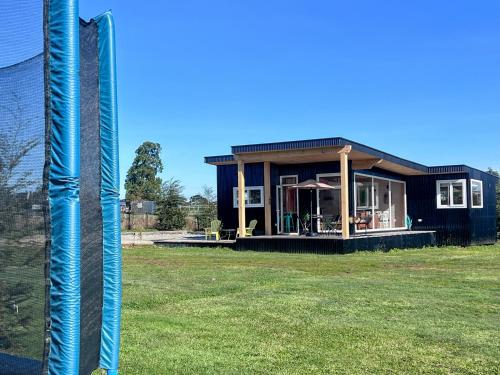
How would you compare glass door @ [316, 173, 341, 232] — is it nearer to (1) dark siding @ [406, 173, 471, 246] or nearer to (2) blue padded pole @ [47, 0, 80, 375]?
(1) dark siding @ [406, 173, 471, 246]

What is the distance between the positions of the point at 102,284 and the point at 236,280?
6.46 metres

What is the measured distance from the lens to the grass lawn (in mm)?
4730

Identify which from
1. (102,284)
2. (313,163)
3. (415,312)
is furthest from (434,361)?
(313,163)

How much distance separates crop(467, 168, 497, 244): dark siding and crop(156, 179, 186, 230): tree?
20.1 meters

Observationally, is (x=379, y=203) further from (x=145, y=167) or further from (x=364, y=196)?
(x=145, y=167)

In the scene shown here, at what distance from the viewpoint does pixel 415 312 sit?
6977mm

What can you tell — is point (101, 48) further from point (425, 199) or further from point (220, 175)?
point (425, 199)

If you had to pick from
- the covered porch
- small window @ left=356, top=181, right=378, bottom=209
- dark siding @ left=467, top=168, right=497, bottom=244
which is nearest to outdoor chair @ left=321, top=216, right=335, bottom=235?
the covered porch

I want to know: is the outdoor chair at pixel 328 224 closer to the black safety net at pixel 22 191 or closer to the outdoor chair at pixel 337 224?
the outdoor chair at pixel 337 224

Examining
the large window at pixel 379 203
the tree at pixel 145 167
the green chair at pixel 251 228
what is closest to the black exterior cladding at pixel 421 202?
the large window at pixel 379 203

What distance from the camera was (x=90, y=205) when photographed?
356 centimetres

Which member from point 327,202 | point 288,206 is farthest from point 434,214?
point 288,206

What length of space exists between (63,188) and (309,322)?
407 cm

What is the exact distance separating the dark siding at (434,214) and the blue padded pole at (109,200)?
22276 millimetres
